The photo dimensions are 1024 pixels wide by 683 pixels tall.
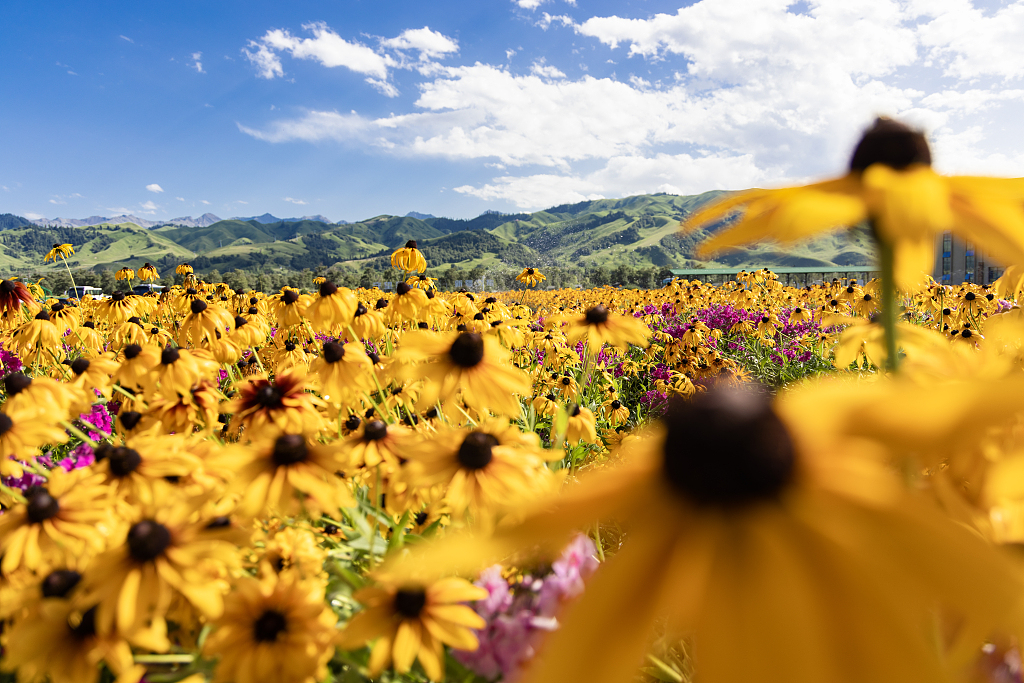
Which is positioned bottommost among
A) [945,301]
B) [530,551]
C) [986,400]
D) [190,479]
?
[945,301]

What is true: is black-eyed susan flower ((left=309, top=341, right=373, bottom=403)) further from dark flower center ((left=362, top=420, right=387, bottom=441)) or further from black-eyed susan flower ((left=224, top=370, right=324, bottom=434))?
dark flower center ((left=362, top=420, right=387, bottom=441))

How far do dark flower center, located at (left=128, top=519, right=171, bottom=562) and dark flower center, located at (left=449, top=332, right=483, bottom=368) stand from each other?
38.3 inches

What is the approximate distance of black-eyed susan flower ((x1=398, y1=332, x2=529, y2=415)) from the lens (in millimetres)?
1641

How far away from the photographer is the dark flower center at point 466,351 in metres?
1.75

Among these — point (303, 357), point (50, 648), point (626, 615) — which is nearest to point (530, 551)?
point (626, 615)

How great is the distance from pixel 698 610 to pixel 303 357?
3.84 metres

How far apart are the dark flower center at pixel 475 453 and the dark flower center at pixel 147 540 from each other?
68 cm

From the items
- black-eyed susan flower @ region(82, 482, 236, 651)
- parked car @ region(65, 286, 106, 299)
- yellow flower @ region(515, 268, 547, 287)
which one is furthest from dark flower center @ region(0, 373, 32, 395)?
yellow flower @ region(515, 268, 547, 287)

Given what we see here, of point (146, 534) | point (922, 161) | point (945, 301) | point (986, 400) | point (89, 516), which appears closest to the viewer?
point (986, 400)

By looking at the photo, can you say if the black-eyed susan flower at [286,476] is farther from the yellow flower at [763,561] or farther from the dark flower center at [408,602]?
the yellow flower at [763,561]

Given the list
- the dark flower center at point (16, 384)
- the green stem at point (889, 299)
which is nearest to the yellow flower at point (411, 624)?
the green stem at point (889, 299)

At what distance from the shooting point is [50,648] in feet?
3.26

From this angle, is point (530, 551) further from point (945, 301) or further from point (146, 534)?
point (945, 301)

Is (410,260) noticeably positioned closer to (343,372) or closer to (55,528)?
(343,372)
